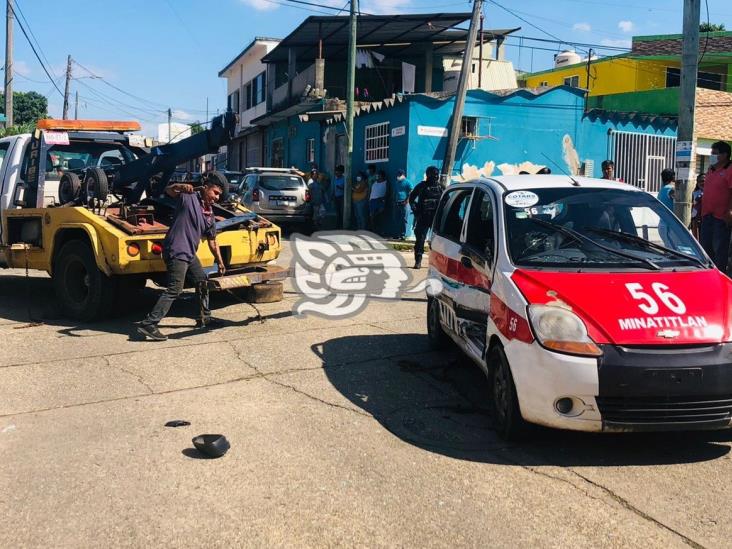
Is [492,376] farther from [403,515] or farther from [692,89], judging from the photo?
[692,89]

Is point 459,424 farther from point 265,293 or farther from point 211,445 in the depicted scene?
point 265,293

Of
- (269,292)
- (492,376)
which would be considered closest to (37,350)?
(269,292)

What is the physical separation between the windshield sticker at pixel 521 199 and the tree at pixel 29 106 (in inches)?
3061

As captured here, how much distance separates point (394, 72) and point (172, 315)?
23043 mm

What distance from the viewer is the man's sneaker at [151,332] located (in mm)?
7172

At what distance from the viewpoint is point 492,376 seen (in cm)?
468

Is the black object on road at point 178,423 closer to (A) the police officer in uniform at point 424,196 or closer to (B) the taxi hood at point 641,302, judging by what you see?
(B) the taxi hood at point 641,302

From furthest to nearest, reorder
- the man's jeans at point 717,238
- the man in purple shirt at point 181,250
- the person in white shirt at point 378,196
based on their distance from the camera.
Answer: the person in white shirt at point 378,196 < the man's jeans at point 717,238 < the man in purple shirt at point 181,250

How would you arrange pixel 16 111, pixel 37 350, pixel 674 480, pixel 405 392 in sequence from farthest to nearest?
pixel 16 111
pixel 37 350
pixel 405 392
pixel 674 480

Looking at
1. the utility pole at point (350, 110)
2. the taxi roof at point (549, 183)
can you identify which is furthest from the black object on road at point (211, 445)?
the utility pole at point (350, 110)

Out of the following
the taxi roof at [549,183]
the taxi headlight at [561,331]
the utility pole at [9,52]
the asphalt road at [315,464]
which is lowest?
the asphalt road at [315,464]

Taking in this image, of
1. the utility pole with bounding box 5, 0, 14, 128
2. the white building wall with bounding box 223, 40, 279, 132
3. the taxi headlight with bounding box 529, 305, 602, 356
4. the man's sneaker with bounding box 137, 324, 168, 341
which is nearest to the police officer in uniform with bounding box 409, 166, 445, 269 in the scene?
the man's sneaker with bounding box 137, 324, 168, 341

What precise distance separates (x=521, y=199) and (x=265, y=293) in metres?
Answer: 4.70

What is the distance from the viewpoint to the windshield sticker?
5.21 meters
